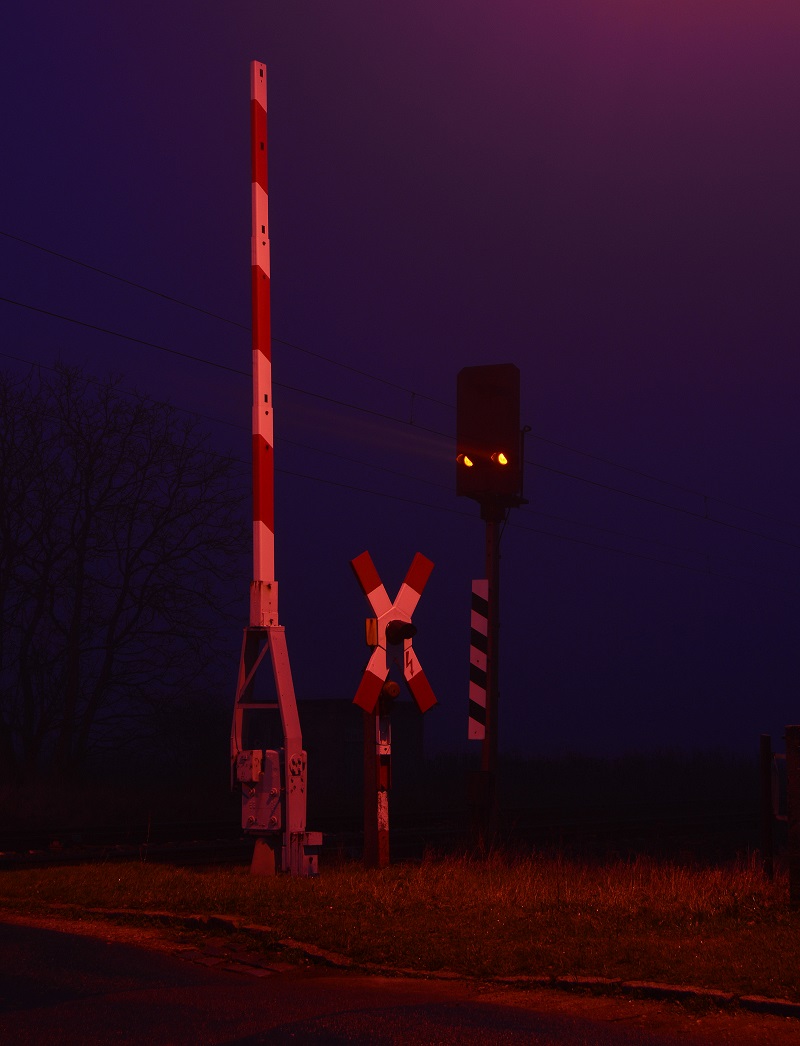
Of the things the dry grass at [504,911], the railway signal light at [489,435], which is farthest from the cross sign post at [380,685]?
the railway signal light at [489,435]

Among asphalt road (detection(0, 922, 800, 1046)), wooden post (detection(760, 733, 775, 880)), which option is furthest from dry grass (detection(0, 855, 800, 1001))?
wooden post (detection(760, 733, 775, 880))

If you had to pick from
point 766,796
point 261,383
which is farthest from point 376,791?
point 261,383

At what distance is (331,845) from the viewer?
53.8 feet

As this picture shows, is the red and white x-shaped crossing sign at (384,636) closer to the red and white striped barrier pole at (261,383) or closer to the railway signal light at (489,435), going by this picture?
the red and white striped barrier pole at (261,383)

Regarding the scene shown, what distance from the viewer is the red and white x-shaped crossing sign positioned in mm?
11289

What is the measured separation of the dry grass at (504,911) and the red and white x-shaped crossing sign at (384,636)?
1.58 m

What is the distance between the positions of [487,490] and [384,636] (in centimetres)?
400

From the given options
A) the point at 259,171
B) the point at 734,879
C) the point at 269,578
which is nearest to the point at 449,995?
the point at 734,879

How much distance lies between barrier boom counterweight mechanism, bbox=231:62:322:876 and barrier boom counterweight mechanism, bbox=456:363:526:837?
358cm

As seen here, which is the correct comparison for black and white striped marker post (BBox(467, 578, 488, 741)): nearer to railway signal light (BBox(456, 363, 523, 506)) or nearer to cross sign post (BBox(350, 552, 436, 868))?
railway signal light (BBox(456, 363, 523, 506))

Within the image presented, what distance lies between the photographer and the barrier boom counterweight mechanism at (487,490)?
47.8 ft

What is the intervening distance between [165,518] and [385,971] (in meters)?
19.3

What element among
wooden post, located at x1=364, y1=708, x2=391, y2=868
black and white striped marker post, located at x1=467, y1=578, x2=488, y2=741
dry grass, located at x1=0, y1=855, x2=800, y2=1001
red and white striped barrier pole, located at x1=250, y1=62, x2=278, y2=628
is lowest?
dry grass, located at x1=0, y1=855, x2=800, y2=1001

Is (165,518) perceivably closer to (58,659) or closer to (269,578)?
(58,659)
